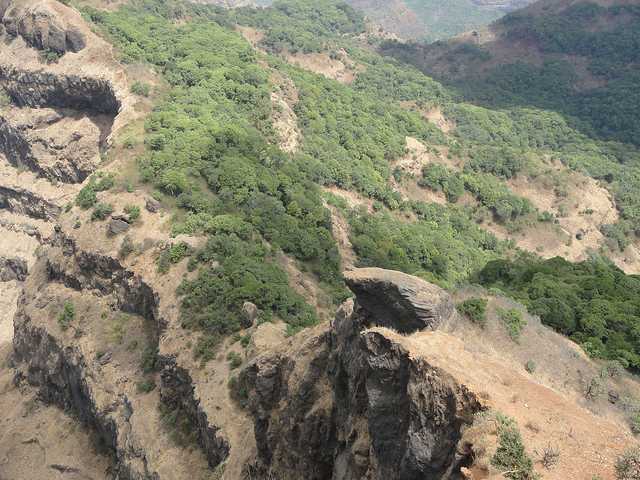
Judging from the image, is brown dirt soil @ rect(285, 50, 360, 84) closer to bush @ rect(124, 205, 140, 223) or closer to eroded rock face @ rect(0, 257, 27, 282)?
eroded rock face @ rect(0, 257, 27, 282)

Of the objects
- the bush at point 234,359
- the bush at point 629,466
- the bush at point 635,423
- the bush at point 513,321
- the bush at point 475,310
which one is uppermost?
the bush at point 629,466

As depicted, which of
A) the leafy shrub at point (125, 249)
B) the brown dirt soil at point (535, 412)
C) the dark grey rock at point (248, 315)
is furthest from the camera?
the leafy shrub at point (125, 249)

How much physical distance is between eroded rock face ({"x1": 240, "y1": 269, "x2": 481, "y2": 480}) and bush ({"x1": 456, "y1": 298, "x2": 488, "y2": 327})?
7705mm

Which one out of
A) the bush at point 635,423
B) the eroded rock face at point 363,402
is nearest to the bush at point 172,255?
the eroded rock face at point 363,402

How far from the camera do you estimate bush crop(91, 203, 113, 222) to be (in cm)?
4822

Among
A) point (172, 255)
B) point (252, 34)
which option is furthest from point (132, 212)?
point (252, 34)

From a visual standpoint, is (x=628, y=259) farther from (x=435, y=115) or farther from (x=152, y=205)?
(x=152, y=205)

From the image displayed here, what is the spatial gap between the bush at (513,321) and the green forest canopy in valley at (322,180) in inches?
255

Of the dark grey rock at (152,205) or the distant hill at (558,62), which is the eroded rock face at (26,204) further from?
the distant hill at (558,62)

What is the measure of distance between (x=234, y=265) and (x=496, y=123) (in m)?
99.7

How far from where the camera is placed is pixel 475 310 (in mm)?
28766

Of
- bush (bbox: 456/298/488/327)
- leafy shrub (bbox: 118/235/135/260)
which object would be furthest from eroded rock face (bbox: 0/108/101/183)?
bush (bbox: 456/298/488/327)

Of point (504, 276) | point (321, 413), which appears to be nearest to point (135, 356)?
point (321, 413)

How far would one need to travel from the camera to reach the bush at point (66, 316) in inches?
1787
